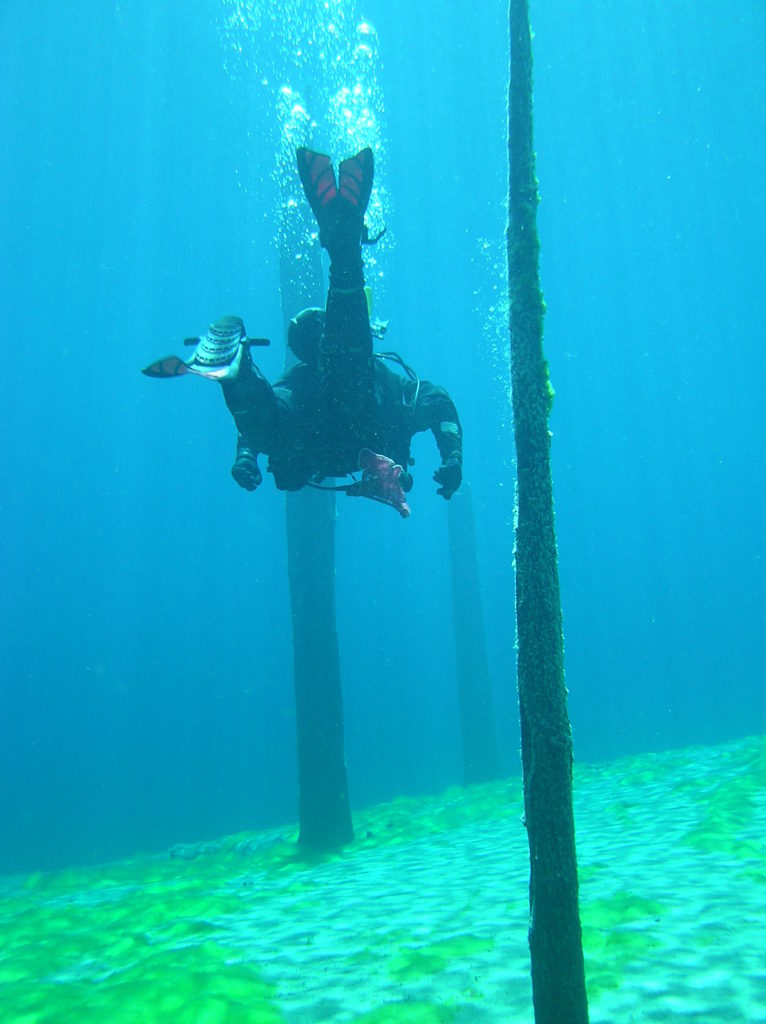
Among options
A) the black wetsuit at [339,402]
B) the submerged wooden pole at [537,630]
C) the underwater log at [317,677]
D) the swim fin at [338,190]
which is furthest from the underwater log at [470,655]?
the submerged wooden pole at [537,630]

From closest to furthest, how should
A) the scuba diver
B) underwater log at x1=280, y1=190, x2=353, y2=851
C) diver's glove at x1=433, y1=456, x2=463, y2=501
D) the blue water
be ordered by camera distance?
the scuba diver → diver's glove at x1=433, y1=456, x2=463, y2=501 → underwater log at x1=280, y1=190, x2=353, y2=851 → the blue water

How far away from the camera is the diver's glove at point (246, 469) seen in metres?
4.73

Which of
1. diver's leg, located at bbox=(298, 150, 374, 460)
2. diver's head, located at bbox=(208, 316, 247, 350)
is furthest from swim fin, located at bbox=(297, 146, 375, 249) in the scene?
diver's head, located at bbox=(208, 316, 247, 350)

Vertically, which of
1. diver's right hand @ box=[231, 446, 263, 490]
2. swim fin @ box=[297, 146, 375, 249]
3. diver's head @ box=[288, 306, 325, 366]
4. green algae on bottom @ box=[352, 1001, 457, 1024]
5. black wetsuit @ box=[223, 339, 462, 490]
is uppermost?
swim fin @ box=[297, 146, 375, 249]

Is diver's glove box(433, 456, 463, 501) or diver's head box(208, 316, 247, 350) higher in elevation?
diver's head box(208, 316, 247, 350)

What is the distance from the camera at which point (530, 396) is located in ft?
6.60

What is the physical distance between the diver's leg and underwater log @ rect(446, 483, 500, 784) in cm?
1138

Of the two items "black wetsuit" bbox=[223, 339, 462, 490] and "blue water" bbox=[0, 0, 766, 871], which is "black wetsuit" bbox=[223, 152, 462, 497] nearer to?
"black wetsuit" bbox=[223, 339, 462, 490]

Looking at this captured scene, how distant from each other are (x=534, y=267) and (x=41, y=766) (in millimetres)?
81478

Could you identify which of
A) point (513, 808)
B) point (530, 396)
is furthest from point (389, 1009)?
point (513, 808)

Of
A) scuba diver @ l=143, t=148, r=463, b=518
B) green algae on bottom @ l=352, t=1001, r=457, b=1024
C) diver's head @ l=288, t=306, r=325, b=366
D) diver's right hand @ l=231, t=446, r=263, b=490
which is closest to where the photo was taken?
green algae on bottom @ l=352, t=1001, r=457, b=1024

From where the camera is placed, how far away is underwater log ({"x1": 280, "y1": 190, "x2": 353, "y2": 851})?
9.24 meters

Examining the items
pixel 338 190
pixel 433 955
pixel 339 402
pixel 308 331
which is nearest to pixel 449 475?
pixel 339 402

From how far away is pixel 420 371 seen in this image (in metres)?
64.7
